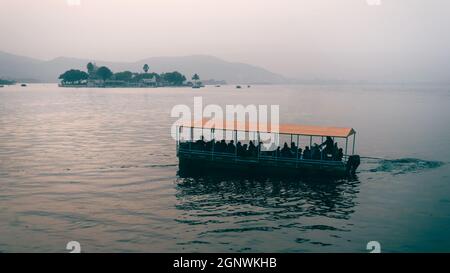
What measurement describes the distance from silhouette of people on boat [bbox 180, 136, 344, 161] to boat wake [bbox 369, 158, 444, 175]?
6440 millimetres

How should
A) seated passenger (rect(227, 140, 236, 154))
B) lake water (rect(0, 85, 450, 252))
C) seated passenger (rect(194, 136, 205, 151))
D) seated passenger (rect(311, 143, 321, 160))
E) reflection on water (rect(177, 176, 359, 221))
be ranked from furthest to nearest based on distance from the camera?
seated passenger (rect(194, 136, 205, 151)), seated passenger (rect(227, 140, 236, 154)), seated passenger (rect(311, 143, 321, 160)), reflection on water (rect(177, 176, 359, 221)), lake water (rect(0, 85, 450, 252))

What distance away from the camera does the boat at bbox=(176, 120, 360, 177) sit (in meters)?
30.1

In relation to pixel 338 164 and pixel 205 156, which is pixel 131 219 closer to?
pixel 205 156

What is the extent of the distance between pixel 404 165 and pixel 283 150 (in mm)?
13785

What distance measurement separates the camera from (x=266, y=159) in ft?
103

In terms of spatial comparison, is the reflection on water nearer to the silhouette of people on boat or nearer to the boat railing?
the boat railing

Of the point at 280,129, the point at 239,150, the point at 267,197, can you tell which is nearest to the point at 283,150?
the point at 280,129

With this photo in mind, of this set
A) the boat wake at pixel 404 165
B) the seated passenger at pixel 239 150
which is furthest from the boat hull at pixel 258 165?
the boat wake at pixel 404 165

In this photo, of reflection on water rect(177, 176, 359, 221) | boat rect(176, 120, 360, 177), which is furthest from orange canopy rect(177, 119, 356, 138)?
reflection on water rect(177, 176, 359, 221)

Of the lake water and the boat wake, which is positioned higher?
the boat wake

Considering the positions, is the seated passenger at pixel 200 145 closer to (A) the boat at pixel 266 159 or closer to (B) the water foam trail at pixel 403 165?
(A) the boat at pixel 266 159

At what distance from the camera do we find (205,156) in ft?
108
